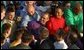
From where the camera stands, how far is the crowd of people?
72.6 inches

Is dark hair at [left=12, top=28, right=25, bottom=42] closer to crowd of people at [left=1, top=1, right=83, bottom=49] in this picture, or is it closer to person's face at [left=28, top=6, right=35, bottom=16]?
crowd of people at [left=1, top=1, right=83, bottom=49]

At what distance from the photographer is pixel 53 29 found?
6.17ft

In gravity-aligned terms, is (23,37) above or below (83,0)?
below

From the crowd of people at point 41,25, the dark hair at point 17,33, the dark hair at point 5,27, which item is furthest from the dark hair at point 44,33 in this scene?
the dark hair at point 5,27

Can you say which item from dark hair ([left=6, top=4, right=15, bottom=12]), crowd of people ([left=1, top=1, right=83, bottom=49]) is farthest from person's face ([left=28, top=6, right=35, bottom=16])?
dark hair ([left=6, top=4, right=15, bottom=12])

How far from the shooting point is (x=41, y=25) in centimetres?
189

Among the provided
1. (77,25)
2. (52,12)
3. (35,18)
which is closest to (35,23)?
(35,18)

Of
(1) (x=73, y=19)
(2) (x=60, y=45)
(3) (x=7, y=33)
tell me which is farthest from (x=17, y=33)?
(1) (x=73, y=19)

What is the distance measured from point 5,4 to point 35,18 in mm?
243

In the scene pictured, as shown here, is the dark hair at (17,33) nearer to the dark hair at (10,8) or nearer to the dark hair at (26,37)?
the dark hair at (26,37)

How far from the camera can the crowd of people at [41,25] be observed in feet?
6.05

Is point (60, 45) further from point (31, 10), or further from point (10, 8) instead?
point (10, 8)

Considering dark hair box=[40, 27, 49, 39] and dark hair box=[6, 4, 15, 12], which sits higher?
dark hair box=[6, 4, 15, 12]

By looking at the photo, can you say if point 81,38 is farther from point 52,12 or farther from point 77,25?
point 52,12
